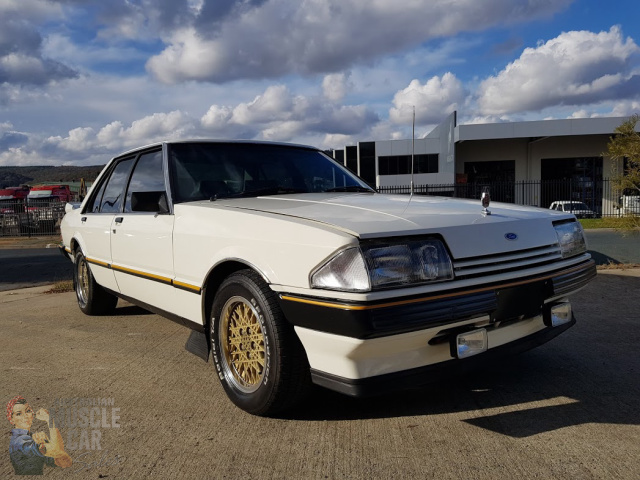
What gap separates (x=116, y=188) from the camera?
462 centimetres

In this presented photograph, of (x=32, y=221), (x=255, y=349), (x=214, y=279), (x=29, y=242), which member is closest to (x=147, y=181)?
(x=214, y=279)

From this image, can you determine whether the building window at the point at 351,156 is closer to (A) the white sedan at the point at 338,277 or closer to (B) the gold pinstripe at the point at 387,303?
(A) the white sedan at the point at 338,277

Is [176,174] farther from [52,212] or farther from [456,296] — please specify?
[52,212]

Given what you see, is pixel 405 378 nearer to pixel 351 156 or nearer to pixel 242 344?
pixel 242 344

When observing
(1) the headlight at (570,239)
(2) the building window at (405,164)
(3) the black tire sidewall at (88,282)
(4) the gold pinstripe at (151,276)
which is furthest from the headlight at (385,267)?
(2) the building window at (405,164)

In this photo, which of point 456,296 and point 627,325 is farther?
point 627,325

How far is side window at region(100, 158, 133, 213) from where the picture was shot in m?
4.46

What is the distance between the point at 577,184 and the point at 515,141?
16.8 ft

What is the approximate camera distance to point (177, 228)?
131 inches

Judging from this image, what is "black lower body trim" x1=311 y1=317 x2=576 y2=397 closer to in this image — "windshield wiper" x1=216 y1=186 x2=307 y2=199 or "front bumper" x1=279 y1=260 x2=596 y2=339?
"front bumper" x1=279 y1=260 x2=596 y2=339

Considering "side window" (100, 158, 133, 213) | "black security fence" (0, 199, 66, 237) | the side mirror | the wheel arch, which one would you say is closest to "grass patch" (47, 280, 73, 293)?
"side window" (100, 158, 133, 213)

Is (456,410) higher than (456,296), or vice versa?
(456,296)

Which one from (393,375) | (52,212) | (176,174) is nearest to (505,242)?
(393,375)

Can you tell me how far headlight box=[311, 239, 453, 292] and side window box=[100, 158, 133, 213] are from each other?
109 inches
